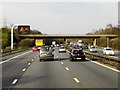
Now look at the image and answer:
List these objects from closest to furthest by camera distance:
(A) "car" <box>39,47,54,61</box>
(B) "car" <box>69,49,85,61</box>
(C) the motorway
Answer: (C) the motorway < (B) "car" <box>69,49,85,61</box> < (A) "car" <box>39,47,54,61</box>

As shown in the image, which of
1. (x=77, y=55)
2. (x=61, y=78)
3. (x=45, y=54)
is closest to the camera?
(x=61, y=78)

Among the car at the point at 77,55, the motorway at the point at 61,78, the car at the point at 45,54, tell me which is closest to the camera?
the motorway at the point at 61,78

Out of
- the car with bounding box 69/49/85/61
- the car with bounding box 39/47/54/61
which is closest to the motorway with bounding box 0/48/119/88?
the car with bounding box 69/49/85/61

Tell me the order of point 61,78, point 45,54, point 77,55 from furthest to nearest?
point 45,54 → point 77,55 → point 61,78

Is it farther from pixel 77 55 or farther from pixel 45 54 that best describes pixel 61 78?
pixel 45 54

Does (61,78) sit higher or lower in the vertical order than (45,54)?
lower

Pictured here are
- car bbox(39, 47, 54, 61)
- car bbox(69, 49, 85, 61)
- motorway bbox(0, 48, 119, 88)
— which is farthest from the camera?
car bbox(39, 47, 54, 61)

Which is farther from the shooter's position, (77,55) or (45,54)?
(45,54)

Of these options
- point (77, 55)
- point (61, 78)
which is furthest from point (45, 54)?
point (61, 78)

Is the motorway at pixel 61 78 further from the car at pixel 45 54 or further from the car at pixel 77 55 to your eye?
the car at pixel 45 54

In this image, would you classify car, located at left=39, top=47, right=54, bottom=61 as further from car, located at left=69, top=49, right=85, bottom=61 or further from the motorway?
the motorway

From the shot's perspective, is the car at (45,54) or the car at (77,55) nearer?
the car at (77,55)

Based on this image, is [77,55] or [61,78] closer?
[61,78]

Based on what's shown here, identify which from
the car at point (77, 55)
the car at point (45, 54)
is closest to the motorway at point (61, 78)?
the car at point (77, 55)
